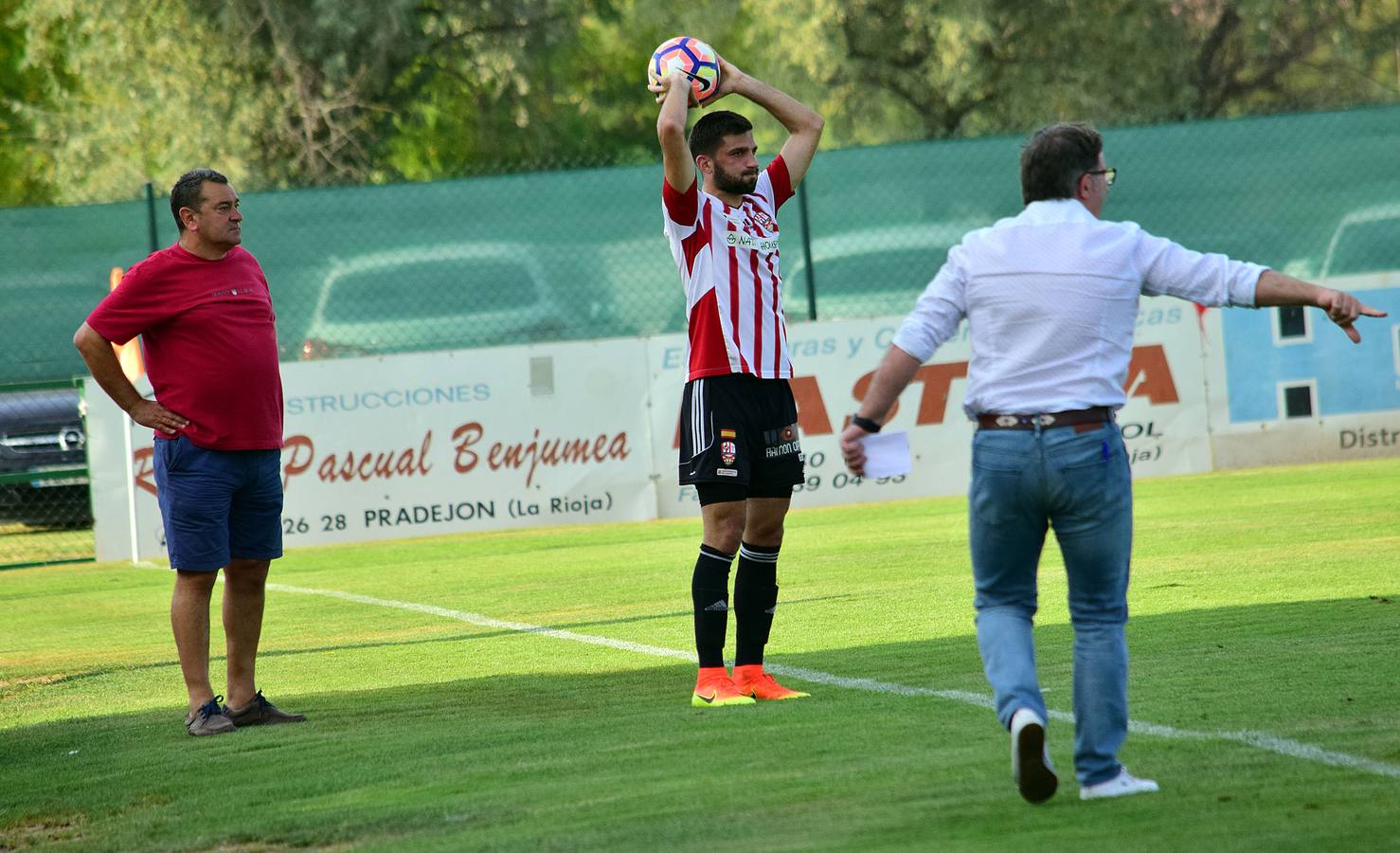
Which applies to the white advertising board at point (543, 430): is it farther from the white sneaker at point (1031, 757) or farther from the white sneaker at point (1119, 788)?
the white sneaker at point (1031, 757)

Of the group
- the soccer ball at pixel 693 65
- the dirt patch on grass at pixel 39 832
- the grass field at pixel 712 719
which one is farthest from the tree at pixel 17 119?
the dirt patch on grass at pixel 39 832

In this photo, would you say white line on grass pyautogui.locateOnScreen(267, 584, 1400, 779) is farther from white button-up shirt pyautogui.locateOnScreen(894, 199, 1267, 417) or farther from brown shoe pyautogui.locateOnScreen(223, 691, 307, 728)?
brown shoe pyautogui.locateOnScreen(223, 691, 307, 728)

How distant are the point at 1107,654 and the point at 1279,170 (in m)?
13.4

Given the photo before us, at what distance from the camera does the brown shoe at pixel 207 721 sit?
6.95 metres

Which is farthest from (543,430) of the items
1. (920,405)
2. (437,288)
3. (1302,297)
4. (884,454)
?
(1302,297)

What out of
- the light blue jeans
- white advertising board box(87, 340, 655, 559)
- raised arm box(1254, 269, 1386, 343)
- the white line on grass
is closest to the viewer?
raised arm box(1254, 269, 1386, 343)

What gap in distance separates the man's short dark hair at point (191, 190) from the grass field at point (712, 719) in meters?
1.99

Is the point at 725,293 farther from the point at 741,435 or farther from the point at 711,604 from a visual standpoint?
the point at 711,604

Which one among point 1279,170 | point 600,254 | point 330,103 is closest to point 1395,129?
point 1279,170

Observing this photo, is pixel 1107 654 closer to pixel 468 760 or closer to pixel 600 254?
pixel 468 760

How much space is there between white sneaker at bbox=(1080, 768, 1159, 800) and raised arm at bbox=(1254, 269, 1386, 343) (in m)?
1.27

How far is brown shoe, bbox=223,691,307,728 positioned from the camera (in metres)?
7.11

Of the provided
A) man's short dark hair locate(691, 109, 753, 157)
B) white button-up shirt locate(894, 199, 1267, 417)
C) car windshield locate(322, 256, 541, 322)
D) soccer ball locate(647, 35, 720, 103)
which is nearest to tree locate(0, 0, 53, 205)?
car windshield locate(322, 256, 541, 322)

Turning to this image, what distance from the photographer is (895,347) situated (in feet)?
15.8
